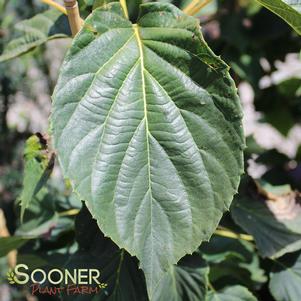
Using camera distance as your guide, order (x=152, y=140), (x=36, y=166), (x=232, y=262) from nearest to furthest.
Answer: (x=152, y=140), (x=36, y=166), (x=232, y=262)

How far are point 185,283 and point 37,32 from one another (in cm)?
55

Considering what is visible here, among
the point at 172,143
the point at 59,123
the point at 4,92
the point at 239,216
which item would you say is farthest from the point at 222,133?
the point at 4,92

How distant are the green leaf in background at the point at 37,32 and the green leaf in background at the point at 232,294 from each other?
0.55 meters

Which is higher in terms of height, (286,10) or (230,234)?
(286,10)

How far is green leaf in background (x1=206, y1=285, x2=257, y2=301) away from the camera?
3.51ft

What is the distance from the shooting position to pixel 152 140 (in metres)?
0.76

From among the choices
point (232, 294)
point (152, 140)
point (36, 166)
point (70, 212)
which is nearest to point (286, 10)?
point (152, 140)

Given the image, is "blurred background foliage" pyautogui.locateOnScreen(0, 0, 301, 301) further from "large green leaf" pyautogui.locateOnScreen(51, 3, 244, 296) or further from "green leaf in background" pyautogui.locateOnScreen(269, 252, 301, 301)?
"large green leaf" pyautogui.locateOnScreen(51, 3, 244, 296)

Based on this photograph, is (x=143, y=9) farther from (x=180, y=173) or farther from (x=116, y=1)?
(x=180, y=173)

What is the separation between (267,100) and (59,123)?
1166 millimetres

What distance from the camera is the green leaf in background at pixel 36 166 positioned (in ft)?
3.02

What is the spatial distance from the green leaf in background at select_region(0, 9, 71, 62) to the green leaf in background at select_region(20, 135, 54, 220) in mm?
217

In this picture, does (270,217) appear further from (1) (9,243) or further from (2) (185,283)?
(1) (9,243)

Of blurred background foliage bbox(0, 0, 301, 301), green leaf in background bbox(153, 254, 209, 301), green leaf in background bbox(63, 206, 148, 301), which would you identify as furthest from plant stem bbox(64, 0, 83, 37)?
green leaf in background bbox(153, 254, 209, 301)
